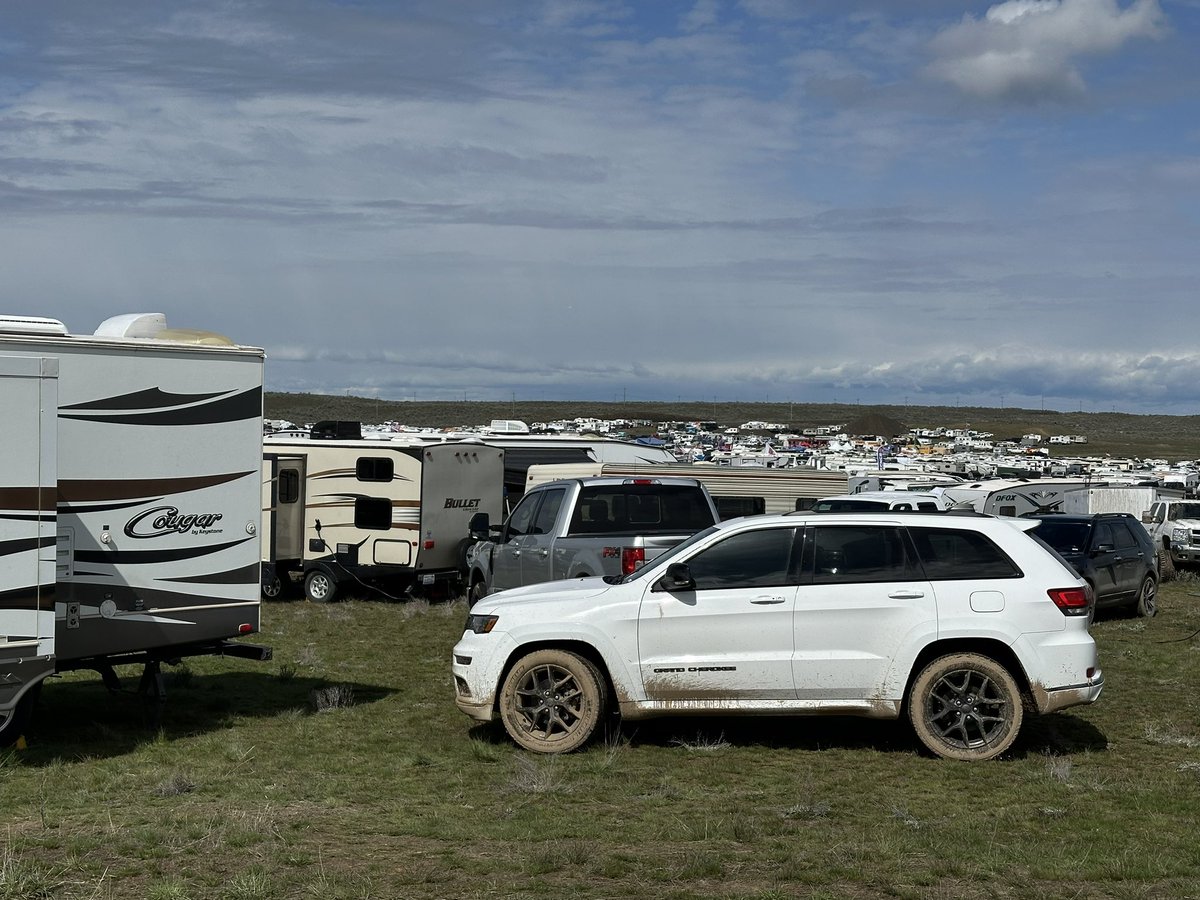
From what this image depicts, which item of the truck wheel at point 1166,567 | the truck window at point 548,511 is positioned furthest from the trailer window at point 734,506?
the truck window at point 548,511

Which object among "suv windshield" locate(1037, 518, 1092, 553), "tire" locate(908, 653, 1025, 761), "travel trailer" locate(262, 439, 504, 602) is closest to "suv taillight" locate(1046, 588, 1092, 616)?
"tire" locate(908, 653, 1025, 761)

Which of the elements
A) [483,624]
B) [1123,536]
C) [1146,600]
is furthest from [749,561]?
[1123,536]

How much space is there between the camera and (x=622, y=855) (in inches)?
275

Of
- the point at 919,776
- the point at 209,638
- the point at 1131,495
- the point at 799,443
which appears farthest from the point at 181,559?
the point at 799,443

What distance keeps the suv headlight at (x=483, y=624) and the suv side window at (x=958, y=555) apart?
305 cm

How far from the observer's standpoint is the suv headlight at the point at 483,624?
32.8 ft

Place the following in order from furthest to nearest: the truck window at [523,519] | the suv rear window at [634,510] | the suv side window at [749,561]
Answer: the truck window at [523,519], the suv rear window at [634,510], the suv side window at [749,561]

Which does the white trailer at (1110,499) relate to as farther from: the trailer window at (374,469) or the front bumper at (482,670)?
the front bumper at (482,670)

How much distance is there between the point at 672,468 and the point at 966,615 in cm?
1753

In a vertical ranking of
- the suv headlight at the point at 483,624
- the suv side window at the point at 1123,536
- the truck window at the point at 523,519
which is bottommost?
the suv headlight at the point at 483,624

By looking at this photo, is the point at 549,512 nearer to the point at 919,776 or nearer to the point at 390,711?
the point at 390,711

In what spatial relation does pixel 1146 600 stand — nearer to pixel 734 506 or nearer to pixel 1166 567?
pixel 1166 567

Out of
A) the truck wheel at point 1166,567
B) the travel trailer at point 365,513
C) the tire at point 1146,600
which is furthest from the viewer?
the truck wheel at point 1166,567

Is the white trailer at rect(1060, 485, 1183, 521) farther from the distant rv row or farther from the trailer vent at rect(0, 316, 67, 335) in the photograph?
the trailer vent at rect(0, 316, 67, 335)
